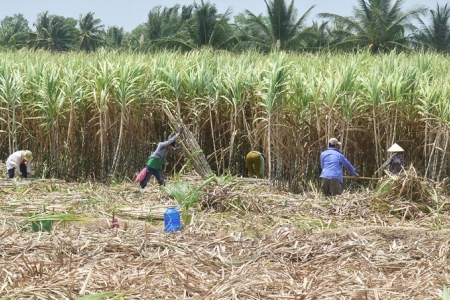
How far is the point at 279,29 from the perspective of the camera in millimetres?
27359

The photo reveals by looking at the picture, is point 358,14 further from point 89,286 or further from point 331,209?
point 89,286

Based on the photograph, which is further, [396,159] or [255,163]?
[255,163]

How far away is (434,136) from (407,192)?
235cm

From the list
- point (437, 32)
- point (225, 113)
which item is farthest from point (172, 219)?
point (437, 32)

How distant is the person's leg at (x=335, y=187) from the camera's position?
8750 millimetres

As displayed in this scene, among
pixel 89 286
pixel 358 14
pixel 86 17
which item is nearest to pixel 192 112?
pixel 89 286

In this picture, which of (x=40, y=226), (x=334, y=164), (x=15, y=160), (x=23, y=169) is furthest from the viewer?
(x=23, y=169)

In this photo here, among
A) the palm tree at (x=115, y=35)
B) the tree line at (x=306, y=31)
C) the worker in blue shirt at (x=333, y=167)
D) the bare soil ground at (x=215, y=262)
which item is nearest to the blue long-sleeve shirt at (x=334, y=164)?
the worker in blue shirt at (x=333, y=167)

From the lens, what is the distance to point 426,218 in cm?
725

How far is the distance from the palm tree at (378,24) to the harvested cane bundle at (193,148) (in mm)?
17658

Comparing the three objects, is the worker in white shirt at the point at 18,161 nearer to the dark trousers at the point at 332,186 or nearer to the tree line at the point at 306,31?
the dark trousers at the point at 332,186

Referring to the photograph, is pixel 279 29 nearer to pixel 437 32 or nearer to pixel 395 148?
pixel 437 32

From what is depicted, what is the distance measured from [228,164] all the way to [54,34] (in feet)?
120

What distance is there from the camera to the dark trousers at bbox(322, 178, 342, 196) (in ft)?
28.8
